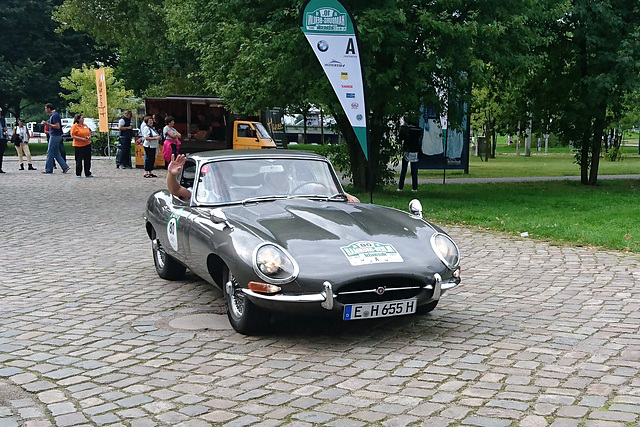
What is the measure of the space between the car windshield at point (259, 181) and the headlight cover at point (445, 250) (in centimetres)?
137

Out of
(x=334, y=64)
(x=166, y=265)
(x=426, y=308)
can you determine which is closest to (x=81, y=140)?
(x=334, y=64)

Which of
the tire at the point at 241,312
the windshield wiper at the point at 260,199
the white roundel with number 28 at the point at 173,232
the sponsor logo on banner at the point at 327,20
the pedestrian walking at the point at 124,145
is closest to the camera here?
the tire at the point at 241,312

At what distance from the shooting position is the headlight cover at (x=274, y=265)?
5559 mm

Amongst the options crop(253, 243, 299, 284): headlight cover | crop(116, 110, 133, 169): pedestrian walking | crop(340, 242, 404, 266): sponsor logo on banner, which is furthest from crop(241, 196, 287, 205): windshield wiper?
crop(116, 110, 133, 169): pedestrian walking

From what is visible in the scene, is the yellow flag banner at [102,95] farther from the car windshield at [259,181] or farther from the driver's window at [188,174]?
the car windshield at [259,181]

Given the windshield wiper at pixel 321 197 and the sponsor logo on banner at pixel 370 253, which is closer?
the sponsor logo on banner at pixel 370 253

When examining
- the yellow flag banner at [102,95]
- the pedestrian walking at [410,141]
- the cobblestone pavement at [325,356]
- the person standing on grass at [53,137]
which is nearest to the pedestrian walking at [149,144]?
the person standing on grass at [53,137]

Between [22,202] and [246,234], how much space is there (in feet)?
39.5

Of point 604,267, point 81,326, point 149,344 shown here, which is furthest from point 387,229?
point 604,267

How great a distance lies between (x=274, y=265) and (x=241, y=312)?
675mm

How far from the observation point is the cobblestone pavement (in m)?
4.41

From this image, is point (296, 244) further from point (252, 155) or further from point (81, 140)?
point (81, 140)

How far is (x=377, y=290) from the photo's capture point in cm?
562

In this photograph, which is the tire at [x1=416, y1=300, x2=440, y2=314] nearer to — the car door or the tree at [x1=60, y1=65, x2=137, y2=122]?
the car door
